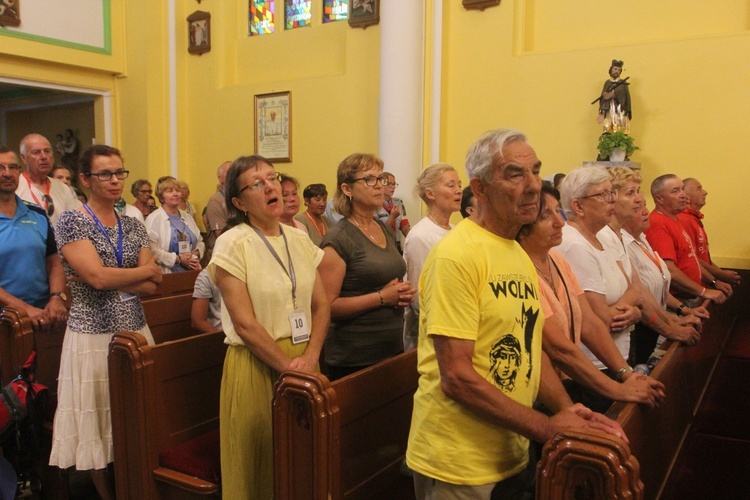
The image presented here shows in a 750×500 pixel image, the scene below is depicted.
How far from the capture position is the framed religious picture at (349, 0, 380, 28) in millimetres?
7629

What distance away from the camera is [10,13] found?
25.6ft

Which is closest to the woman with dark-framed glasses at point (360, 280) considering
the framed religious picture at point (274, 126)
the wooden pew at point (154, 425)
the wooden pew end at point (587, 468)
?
the wooden pew at point (154, 425)

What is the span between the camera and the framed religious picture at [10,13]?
773cm

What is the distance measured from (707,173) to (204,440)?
5333 mm

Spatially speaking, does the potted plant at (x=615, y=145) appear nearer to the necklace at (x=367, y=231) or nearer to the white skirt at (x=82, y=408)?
the necklace at (x=367, y=231)

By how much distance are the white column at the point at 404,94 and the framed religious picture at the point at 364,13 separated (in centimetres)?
32

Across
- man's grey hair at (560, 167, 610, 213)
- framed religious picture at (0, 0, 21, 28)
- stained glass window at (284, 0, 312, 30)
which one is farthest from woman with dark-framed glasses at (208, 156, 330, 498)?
framed religious picture at (0, 0, 21, 28)

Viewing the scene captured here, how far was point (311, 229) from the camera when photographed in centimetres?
481

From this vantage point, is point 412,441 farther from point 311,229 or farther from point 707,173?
point 707,173

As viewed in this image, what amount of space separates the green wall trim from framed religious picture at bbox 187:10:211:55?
3.61 ft

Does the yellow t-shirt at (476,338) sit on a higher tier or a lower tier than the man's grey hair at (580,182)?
lower

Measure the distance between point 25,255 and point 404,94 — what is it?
190 inches

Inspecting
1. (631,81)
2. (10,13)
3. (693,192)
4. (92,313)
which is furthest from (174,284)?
(10,13)

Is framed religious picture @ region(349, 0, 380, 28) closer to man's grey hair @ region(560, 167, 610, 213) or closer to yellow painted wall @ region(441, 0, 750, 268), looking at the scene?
yellow painted wall @ region(441, 0, 750, 268)
